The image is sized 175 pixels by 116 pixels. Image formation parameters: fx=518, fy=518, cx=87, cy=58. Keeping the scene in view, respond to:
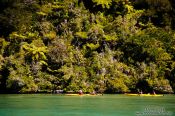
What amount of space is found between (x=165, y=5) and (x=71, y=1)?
8.10 m

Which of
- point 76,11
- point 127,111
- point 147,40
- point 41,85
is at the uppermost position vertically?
point 76,11

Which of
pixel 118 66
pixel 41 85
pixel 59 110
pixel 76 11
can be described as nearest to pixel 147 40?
pixel 118 66

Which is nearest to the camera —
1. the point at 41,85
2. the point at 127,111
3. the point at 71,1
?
the point at 127,111

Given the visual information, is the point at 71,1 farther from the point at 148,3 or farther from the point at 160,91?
the point at 160,91

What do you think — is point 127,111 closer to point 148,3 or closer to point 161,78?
point 161,78

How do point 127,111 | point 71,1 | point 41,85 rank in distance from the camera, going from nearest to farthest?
point 127,111, point 41,85, point 71,1

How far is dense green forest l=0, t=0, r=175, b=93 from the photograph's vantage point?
40312 mm

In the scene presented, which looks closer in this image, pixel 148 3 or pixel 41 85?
pixel 41 85

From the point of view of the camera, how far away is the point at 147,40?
4178cm

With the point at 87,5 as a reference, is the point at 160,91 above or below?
below

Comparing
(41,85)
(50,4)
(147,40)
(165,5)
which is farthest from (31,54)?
(165,5)

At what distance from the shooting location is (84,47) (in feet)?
140

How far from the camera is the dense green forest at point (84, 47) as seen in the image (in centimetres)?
4031

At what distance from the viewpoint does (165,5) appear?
44.4 metres
